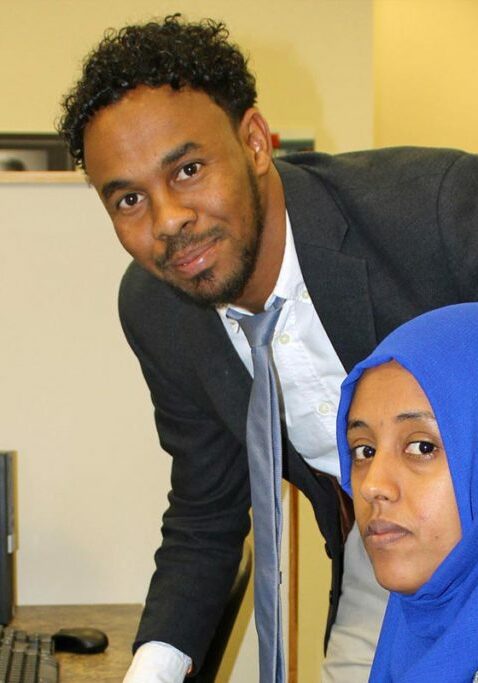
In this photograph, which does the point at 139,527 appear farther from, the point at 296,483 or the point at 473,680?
the point at 473,680

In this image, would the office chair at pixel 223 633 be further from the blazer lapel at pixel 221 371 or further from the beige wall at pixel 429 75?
the beige wall at pixel 429 75

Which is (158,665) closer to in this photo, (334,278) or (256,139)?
(334,278)

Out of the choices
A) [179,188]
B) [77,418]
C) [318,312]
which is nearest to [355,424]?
[318,312]

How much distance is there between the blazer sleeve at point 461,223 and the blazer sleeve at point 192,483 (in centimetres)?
46

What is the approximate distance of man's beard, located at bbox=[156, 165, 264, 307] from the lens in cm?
142

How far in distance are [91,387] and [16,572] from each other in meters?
0.37

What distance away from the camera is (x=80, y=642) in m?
1.70

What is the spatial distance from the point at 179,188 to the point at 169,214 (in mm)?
39

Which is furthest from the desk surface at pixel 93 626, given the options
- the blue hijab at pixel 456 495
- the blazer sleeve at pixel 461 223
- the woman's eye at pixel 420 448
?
the blazer sleeve at pixel 461 223

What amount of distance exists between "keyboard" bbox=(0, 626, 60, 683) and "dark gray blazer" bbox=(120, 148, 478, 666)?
143mm

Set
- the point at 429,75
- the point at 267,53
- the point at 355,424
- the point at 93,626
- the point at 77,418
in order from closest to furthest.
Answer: the point at 355,424 < the point at 93,626 < the point at 77,418 < the point at 267,53 < the point at 429,75

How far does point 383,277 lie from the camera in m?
1.47

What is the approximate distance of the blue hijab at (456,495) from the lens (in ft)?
3.57

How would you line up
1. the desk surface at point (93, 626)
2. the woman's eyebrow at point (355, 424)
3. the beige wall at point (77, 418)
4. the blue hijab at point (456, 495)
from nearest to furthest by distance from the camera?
the blue hijab at point (456, 495), the woman's eyebrow at point (355, 424), the desk surface at point (93, 626), the beige wall at point (77, 418)
